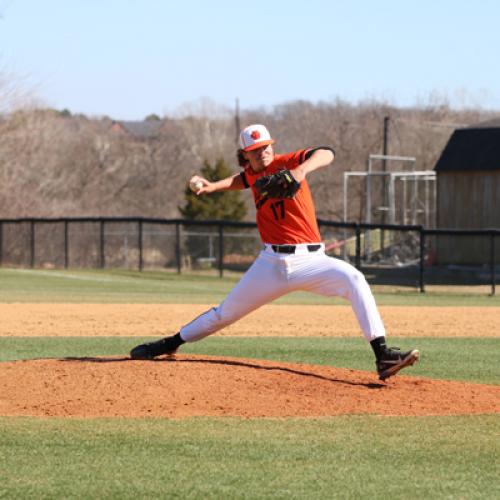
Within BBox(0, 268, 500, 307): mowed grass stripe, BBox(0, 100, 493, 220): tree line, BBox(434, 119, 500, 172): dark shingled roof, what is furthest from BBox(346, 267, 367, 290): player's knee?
BBox(0, 100, 493, 220): tree line

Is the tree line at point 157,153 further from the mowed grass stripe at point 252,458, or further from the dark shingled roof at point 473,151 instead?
the mowed grass stripe at point 252,458

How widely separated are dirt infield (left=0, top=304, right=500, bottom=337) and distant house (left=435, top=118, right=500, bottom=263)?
16.1m

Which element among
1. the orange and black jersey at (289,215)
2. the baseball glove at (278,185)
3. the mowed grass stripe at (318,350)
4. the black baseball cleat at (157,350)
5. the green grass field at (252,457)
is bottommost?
the mowed grass stripe at (318,350)

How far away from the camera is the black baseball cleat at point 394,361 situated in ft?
28.1

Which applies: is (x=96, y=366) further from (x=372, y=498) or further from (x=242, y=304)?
(x=372, y=498)

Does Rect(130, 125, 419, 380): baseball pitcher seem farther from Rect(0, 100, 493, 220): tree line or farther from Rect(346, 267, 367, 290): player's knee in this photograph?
Rect(0, 100, 493, 220): tree line

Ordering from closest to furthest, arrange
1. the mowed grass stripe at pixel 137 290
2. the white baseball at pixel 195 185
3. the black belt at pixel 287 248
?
the black belt at pixel 287 248 → the white baseball at pixel 195 185 → the mowed grass stripe at pixel 137 290

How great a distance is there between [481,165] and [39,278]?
14.4m

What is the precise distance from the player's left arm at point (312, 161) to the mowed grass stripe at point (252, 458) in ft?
A: 5.41

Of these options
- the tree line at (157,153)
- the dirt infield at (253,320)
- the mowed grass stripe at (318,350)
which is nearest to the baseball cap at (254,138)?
the mowed grass stripe at (318,350)

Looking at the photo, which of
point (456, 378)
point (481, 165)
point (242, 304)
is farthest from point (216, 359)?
point (481, 165)

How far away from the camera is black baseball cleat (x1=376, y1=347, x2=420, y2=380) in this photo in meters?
8.56

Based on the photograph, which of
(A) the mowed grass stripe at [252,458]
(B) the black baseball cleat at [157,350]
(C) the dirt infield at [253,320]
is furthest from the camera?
(C) the dirt infield at [253,320]

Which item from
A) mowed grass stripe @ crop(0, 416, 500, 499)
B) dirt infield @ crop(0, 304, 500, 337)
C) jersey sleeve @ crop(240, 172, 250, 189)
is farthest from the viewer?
dirt infield @ crop(0, 304, 500, 337)
